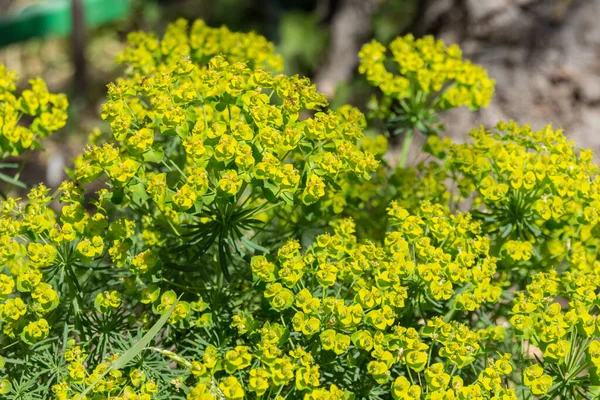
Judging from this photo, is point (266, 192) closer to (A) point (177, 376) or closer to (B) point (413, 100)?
(A) point (177, 376)

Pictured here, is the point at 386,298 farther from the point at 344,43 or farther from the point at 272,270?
the point at 344,43

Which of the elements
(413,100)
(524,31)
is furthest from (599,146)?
(413,100)

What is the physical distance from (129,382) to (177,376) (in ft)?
0.40

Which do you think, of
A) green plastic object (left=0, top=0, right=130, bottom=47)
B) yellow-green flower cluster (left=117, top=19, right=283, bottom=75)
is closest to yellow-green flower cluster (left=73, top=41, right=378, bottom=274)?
yellow-green flower cluster (left=117, top=19, right=283, bottom=75)

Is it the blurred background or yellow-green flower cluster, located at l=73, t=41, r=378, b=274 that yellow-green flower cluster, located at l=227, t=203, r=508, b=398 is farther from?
the blurred background

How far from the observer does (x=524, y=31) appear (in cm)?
403

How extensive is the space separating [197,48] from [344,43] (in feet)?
12.1

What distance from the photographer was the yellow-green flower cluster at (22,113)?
205 cm

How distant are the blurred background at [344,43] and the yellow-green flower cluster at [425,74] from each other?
1551 millimetres

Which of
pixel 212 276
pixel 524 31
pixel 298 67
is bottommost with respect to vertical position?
pixel 212 276

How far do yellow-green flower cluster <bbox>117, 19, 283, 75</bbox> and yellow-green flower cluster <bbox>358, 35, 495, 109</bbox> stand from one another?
1.06 feet

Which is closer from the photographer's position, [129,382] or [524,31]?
[129,382]

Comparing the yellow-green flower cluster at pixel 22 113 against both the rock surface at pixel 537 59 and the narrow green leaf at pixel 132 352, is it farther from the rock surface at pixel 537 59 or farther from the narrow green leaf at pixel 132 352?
the rock surface at pixel 537 59

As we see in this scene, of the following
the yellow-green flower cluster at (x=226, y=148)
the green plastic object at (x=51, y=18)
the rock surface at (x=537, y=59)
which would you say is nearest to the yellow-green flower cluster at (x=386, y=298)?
the yellow-green flower cluster at (x=226, y=148)
